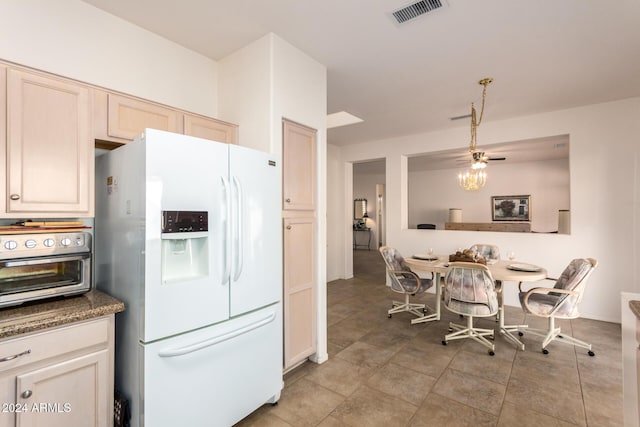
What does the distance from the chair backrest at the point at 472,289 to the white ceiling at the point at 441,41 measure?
204cm

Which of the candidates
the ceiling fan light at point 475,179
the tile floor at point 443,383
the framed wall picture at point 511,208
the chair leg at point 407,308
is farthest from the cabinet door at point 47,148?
the framed wall picture at point 511,208

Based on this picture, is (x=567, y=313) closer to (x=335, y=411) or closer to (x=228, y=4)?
(x=335, y=411)

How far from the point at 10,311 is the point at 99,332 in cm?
42

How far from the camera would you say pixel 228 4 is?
208 centimetres

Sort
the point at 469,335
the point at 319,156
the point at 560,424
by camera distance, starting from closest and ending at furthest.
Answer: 1. the point at 560,424
2. the point at 319,156
3. the point at 469,335

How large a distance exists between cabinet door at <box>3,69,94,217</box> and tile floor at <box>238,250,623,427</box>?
71.4 inches

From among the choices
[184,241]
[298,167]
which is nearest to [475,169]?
[298,167]

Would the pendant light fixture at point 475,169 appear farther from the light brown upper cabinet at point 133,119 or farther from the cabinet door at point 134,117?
the cabinet door at point 134,117

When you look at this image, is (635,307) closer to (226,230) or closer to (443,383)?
(443,383)

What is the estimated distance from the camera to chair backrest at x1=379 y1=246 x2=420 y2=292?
387 cm

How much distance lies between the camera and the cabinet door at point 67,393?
1327 mm

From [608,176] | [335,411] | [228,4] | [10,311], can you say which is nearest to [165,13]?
[228,4]

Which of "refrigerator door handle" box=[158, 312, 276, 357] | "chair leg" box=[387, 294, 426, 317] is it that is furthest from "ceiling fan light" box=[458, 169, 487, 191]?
"refrigerator door handle" box=[158, 312, 276, 357]

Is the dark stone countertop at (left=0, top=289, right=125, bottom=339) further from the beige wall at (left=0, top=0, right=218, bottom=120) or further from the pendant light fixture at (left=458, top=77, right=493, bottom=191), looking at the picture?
the pendant light fixture at (left=458, top=77, right=493, bottom=191)
